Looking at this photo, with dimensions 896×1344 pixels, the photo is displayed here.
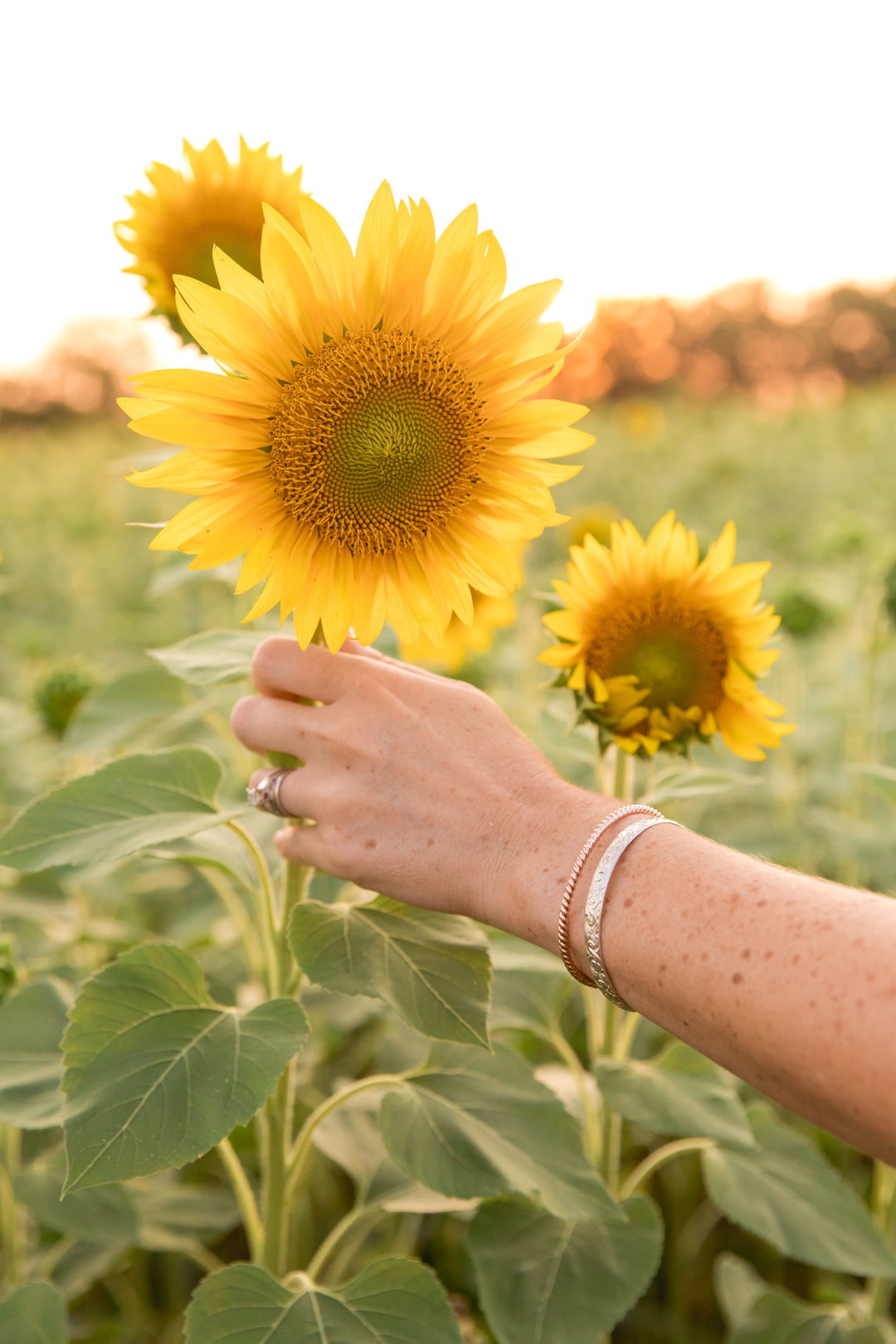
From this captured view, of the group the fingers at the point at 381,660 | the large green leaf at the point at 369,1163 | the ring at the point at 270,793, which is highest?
the fingers at the point at 381,660

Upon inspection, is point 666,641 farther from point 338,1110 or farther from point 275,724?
point 338,1110

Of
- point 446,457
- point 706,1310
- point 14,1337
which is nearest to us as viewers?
point 446,457

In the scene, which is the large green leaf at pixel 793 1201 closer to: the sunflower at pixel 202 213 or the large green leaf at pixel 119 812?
the large green leaf at pixel 119 812

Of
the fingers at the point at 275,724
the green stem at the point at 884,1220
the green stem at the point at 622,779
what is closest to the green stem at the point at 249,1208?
the fingers at the point at 275,724

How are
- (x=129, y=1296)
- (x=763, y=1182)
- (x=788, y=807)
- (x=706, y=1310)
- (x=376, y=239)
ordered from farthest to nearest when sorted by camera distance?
1. (x=788, y=807)
2. (x=706, y=1310)
3. (x=129, y=1296)
4. (x=763, y=1182)
5. (x=376, y=239)

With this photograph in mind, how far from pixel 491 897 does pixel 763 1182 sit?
619mm

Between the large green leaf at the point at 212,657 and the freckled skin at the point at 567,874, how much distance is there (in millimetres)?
52

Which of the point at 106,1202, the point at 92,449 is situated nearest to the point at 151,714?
the point at 106,1202

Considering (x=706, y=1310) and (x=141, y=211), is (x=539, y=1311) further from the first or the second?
(x=141, y=211)

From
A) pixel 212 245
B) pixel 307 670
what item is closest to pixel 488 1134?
pixel 307 670

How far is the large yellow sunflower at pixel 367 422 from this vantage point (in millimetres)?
775

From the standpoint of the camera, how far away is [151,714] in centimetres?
149

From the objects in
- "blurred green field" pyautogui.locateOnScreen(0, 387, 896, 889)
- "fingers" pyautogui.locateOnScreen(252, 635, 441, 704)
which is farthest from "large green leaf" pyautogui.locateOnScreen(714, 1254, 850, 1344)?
"fingers" pyautogui.locateOnScreen(252, 635, 441, 704)

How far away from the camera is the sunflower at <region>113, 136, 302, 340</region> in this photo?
1036mm
